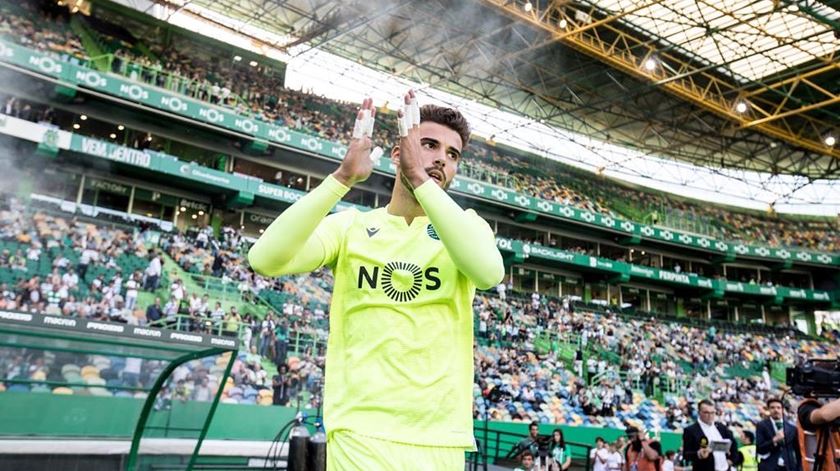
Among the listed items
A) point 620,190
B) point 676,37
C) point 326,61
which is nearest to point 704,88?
point 676,37

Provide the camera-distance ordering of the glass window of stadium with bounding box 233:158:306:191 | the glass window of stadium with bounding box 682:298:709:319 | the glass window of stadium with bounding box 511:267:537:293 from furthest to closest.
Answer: the glass window of stadium with bounding box 682:298:709:319 → the glass window of stadium with bounding box 511:267:537:293 → the glass window of stadium with bounding box 233:158:306:191

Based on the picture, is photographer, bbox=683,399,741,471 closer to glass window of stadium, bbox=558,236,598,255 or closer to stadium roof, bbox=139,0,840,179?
stadium roof, bbox=139,0,840,179

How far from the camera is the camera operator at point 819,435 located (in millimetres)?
4109

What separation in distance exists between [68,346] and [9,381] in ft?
1.59

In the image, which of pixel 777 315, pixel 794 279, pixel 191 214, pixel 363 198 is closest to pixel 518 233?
pixel 363 198

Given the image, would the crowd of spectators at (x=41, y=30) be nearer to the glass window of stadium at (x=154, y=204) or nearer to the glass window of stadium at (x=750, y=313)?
the glass window of stadium at (x=154, y=204)

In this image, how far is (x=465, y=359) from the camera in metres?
1.80

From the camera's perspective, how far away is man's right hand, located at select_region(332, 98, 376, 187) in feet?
5.53

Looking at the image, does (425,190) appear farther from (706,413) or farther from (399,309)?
(706,413)

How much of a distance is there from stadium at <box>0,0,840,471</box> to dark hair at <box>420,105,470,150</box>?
2 cm

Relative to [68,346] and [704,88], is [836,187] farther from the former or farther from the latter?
[68,346]

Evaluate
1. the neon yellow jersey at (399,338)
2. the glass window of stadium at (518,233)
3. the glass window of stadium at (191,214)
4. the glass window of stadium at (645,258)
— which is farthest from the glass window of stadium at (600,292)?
the neon yellow jersey at (399,338)

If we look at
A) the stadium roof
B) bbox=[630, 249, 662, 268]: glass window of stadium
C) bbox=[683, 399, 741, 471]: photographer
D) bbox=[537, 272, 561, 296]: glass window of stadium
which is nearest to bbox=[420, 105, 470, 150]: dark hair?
bbox=[683, 399, 741, 471]: photographer

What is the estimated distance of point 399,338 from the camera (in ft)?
5.60
